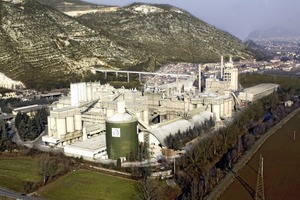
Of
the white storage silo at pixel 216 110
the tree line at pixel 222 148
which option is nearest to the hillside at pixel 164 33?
the tree line at pixel 222 148

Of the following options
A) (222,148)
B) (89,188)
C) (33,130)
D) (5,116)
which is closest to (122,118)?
(89,188)

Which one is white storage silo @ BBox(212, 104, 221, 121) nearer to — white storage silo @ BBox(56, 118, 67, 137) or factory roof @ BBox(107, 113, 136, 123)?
factory roof @ BBox(107, 113, 136, 123)

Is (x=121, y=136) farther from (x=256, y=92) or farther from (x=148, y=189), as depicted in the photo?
(x=256, y=92)

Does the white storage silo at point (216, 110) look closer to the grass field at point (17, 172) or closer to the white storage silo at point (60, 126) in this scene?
the white storage silo at point (60, 126)

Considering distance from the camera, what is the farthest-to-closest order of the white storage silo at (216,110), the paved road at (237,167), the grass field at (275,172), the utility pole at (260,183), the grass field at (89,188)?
the white storage silo at (216,110)
the grass field at (89,188)
the paved road at (237,167)
the grass field at (275,172)
the utility pole at (260,183)

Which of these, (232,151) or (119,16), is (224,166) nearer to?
(232,151)

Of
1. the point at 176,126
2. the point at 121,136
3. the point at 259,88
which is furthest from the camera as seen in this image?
the point at 259,88
